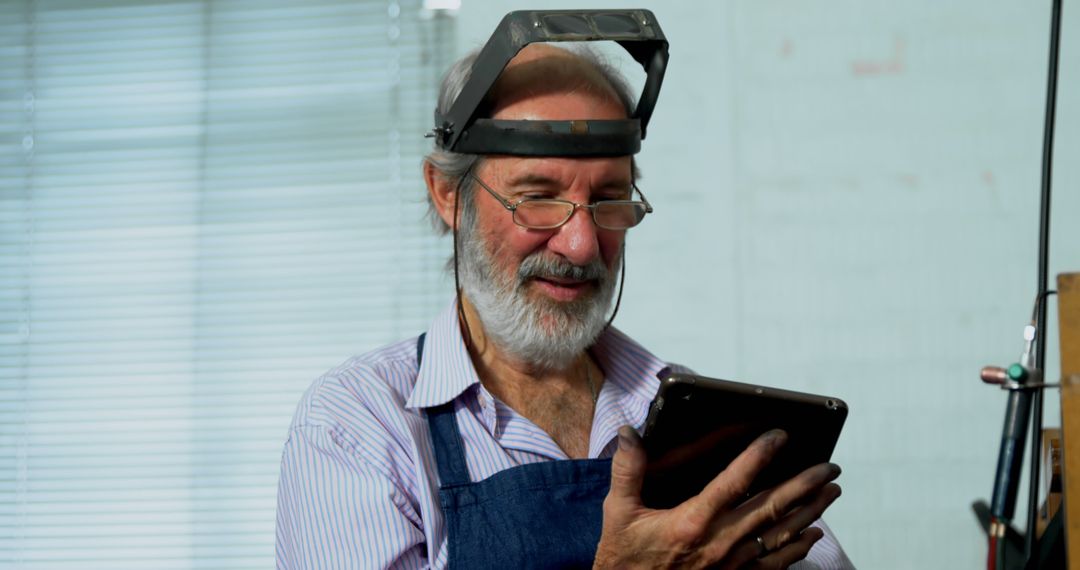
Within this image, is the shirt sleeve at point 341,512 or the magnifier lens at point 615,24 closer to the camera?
the shirt sleeve at point 341,512

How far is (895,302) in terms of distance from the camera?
2805 millimetres

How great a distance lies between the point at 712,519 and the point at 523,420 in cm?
40

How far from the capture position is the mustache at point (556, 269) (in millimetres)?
1527

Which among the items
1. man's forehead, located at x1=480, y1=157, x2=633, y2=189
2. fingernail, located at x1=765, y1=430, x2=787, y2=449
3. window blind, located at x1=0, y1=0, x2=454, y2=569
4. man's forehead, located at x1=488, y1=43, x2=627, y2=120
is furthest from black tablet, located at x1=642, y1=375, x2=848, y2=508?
window blind, located at x1=0, y1=0, x2=454, y2=569

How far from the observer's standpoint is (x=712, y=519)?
118cm

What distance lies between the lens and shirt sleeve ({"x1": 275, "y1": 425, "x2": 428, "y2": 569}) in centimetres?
129

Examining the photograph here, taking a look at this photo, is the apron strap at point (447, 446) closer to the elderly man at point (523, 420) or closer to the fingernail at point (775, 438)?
the elderly man at point (523, 420)

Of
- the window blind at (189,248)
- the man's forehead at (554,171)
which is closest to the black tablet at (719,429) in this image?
the man's forehead at (554,171)

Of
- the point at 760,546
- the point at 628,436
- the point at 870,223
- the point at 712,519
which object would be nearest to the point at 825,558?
the point at 760,546

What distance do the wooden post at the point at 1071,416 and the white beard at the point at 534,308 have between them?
75 cm

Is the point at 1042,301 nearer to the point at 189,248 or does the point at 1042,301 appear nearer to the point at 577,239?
the point at 577,239

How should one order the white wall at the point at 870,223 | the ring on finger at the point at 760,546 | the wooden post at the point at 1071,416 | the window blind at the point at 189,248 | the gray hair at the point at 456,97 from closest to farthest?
the wooden post at the point at 1071,416 < the ring on finger at the point at 760,546 < the gray hair at the point at 456,97 < the white wall at the point at 870,223 < the window blind at the point at 189,248

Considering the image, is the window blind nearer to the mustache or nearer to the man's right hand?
the mustache

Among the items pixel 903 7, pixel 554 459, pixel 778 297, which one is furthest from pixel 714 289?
pixel 554 459
